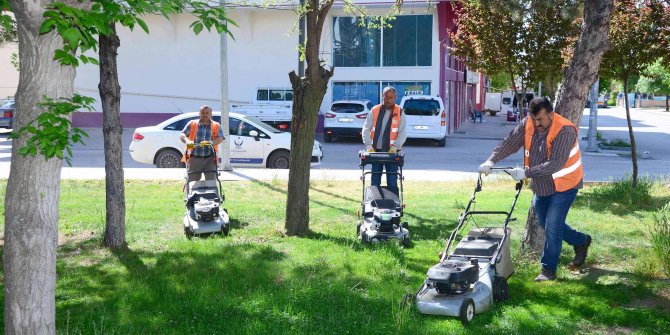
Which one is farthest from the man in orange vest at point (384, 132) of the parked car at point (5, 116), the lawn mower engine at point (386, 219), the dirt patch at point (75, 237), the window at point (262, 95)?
the parked car at point (5, 116)

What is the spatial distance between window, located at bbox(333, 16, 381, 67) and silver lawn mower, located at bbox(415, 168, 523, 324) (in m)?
25.1

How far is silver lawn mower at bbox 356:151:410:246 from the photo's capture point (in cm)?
852

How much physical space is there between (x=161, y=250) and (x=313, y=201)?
4.25 m

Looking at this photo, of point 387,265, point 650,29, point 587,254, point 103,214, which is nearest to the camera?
point 387,265

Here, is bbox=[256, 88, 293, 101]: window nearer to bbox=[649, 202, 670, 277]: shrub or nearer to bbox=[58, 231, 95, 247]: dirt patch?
bbox=[58, 231, 95, 247]: dirt patch

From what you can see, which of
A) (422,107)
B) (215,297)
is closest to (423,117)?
(422,107)

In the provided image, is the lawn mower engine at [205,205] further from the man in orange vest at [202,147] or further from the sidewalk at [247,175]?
the sidewalk at [247,175]

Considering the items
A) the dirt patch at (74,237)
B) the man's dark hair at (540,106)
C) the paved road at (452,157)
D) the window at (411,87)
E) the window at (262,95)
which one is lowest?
the dirt patch at (74,237)

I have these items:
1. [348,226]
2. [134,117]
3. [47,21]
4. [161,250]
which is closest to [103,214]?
[161,250]

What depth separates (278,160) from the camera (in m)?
17.7

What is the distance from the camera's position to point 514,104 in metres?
52.2

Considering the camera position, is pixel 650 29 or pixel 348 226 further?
pixel 650 29

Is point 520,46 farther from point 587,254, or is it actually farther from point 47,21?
point 47,21

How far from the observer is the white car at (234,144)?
17172mm
